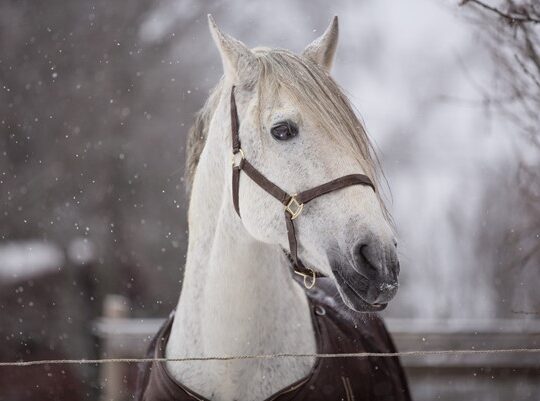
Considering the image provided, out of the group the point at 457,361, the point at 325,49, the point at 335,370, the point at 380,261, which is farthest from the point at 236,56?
the point at 457,361

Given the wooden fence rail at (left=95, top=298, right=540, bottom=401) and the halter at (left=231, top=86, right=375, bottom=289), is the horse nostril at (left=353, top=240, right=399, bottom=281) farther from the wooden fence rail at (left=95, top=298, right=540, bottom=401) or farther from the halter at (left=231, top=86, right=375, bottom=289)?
the wooden fence rail at (left=95, top=298, right=540, bottom=401)

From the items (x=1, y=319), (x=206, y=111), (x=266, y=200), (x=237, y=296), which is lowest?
(x=1, y=319)

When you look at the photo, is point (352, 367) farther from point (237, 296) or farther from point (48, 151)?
point (48, 151)

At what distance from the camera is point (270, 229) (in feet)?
8.23

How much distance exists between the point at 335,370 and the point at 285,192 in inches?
35.1

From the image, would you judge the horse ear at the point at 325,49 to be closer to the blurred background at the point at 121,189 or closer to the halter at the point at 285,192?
the halter at the point at 285,192

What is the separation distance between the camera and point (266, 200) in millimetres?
2518

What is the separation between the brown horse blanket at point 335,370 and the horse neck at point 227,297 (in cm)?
6

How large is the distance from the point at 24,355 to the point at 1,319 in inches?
25.7

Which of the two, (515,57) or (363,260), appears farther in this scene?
(515,57)

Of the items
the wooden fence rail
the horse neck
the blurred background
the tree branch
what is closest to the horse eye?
the horse neck

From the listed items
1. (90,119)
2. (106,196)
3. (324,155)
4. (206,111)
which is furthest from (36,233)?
(324,155)

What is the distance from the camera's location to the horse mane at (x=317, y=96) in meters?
2.48

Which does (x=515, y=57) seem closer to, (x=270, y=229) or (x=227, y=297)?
(x=270, y=229)
